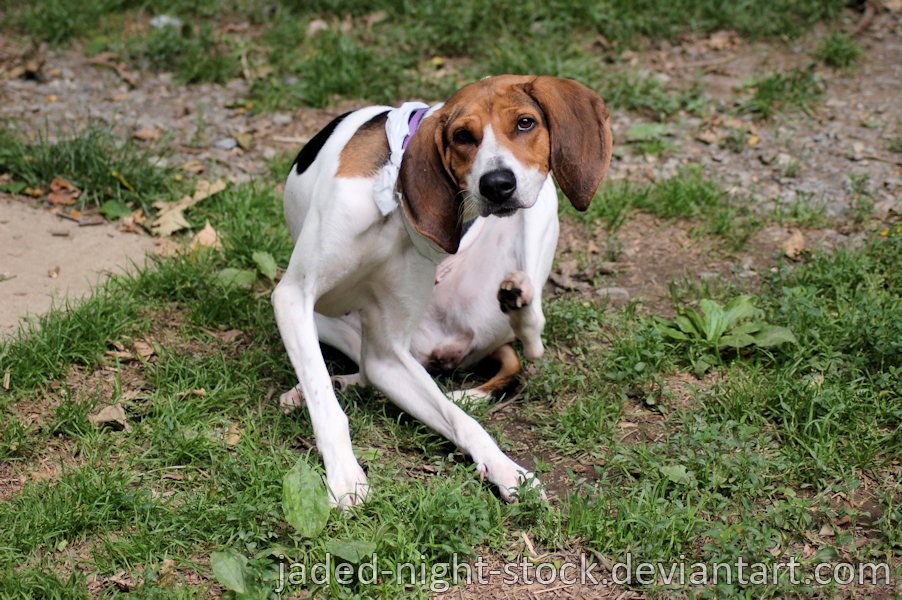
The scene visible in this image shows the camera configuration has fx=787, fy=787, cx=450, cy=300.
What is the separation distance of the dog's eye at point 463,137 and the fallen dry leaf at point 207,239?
1913 millimetres

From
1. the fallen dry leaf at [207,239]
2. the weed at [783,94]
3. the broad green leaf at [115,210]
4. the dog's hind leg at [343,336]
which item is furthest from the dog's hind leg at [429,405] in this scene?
the weed at [783,94]

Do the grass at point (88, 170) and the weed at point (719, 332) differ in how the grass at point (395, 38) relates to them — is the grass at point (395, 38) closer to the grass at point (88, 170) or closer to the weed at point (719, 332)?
the grass at point (88, 170)

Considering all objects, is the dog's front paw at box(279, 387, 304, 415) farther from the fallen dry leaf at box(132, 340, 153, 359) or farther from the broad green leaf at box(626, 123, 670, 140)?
the broad green leaf at box(626, 123, 670, 140)

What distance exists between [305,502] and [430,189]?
1.08 metres

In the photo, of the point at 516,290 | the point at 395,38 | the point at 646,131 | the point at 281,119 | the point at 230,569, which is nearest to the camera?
the point at 230,569

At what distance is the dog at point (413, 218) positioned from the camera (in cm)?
258

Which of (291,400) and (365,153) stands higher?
(365,153)

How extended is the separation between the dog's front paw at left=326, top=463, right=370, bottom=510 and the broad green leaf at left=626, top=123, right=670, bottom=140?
3.34m

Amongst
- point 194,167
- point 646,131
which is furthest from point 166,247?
point 646,131

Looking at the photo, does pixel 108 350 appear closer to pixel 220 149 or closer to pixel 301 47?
pixel 220 149

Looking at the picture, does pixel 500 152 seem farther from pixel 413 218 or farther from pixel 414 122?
pixel 414 122

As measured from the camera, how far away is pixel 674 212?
4438 millimetres

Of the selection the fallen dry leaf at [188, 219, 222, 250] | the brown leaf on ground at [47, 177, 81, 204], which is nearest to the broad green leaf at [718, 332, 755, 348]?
the fallen dry leaf at [188, 219, 222, 250]

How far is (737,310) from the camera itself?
11.1 feet
